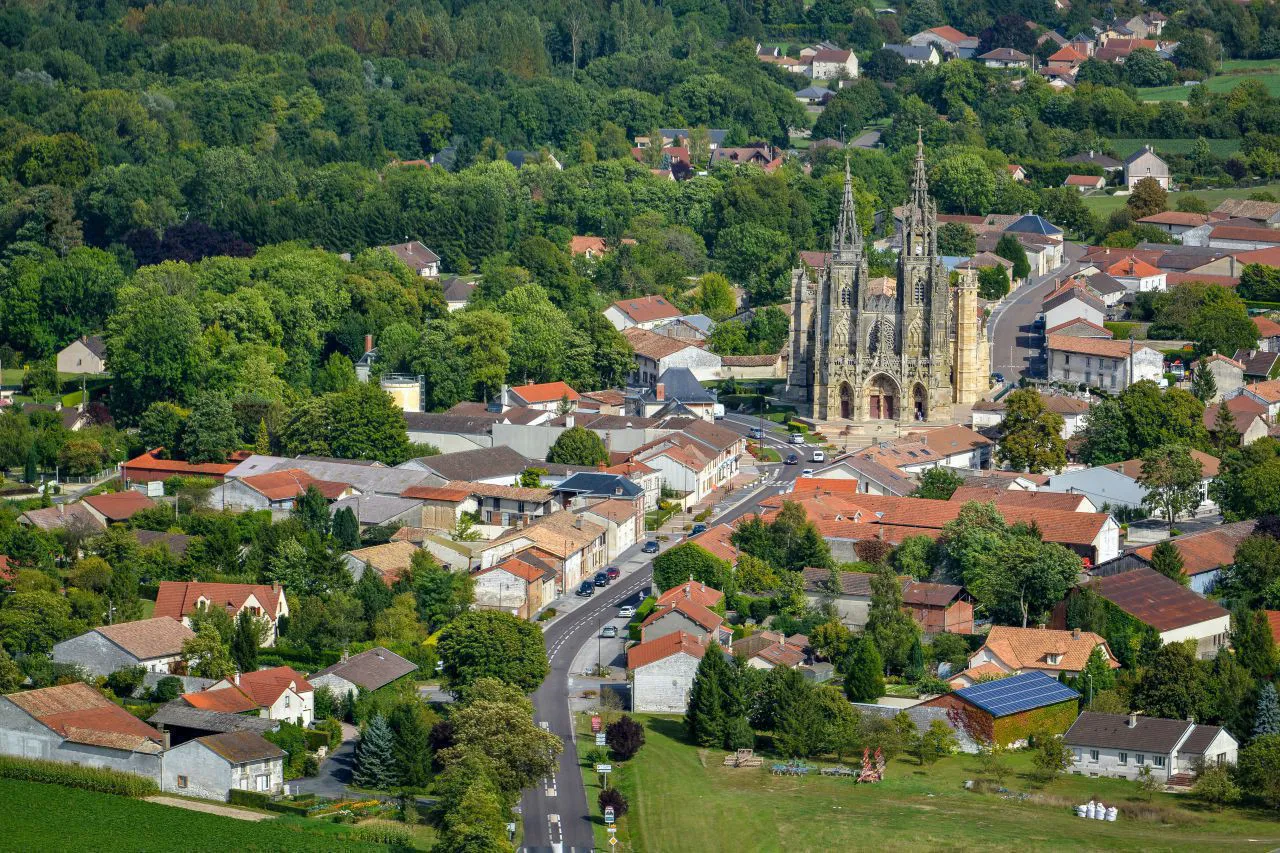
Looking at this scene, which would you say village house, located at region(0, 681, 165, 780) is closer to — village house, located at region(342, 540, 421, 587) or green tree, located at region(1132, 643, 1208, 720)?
village house, located at region(342, 540, 421, 587)

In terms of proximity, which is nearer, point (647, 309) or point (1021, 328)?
point (1021, 328)

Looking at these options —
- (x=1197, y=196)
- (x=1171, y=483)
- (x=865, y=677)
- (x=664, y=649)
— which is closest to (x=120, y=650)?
(x=664, y=649)

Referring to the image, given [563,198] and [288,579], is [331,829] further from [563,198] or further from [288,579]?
[563,198]

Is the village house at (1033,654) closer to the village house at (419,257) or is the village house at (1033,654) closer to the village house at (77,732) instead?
the village house at (77,732)

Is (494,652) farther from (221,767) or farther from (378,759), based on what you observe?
(221,767)

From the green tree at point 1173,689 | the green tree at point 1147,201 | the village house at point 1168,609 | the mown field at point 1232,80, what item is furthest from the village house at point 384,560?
the mown field at point 1232,80

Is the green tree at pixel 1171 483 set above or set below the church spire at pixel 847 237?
below

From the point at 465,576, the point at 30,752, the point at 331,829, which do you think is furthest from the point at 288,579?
the point at 331,829
